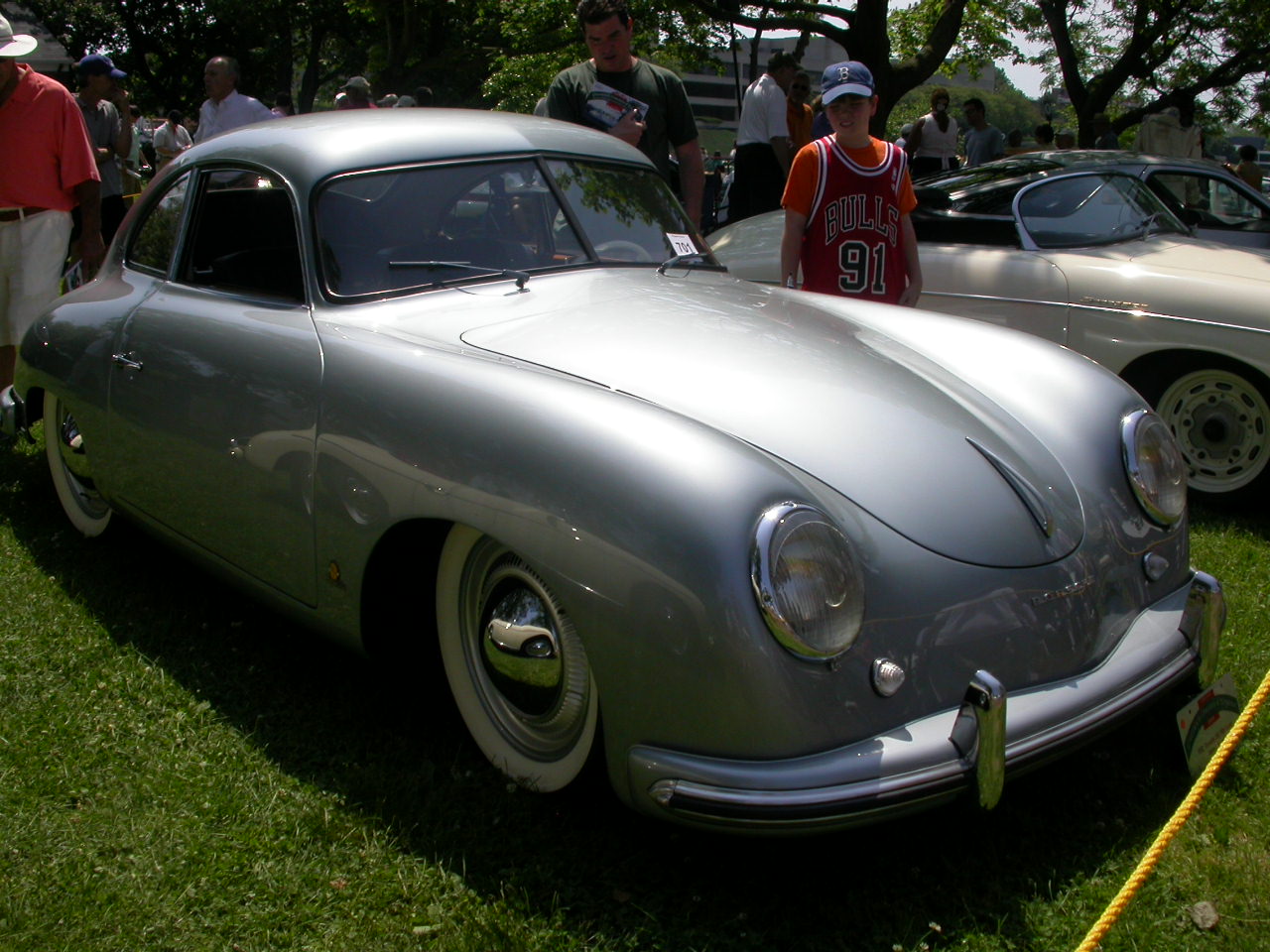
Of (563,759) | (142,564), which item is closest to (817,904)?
(563,759)

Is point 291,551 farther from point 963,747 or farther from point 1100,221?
point 1100,221

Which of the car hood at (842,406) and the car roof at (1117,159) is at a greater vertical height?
the car roof at (1117,159)

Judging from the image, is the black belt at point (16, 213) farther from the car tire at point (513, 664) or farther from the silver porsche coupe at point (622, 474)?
the car tire at point (513, 664)

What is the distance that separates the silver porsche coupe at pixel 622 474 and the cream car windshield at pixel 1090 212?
91.2 inches

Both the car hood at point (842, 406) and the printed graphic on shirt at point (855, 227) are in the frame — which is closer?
the car hood at point (842, 406)

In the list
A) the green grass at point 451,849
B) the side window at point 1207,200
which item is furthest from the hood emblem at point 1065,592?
the side window at point 1207,200

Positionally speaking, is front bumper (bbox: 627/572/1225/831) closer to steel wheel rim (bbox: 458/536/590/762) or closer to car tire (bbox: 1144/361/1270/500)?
steel wheel rim (bbox: 458/536/590/762)

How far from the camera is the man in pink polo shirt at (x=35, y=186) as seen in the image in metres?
5.15

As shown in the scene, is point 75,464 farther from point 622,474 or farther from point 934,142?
point 934,142

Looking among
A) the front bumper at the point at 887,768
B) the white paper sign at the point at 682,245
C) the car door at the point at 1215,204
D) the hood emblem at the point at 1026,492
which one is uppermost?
the car door at the point at 1215,204

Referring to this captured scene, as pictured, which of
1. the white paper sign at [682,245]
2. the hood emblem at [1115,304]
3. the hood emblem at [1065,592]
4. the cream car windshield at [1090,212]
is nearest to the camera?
the hood emblem at [1065,592]

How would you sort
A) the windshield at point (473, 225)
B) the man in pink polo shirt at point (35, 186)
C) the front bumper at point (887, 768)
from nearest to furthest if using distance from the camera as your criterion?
1. the front bumper at point (887, 768)
2. the windshield at point (473, 225)
3. the man in pink polo shirt at point (35, 186)

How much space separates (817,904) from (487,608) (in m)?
0.90

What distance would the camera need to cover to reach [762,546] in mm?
2107
